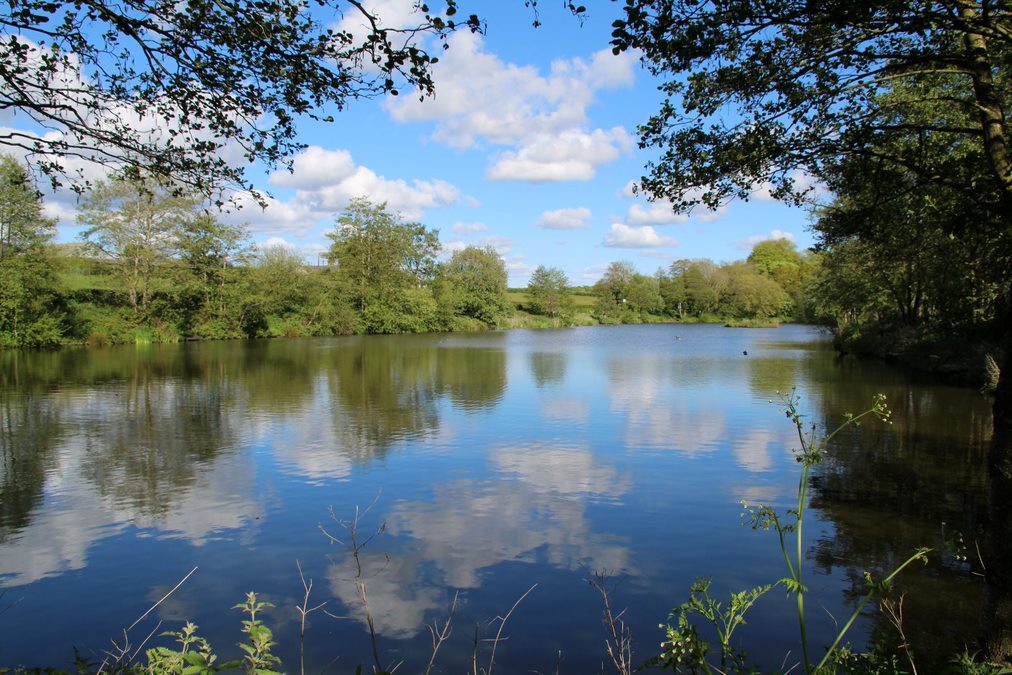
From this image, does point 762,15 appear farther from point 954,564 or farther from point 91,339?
point 91,339

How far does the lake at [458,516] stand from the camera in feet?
17.2

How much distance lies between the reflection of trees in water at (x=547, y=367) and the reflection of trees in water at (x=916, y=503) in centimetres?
866

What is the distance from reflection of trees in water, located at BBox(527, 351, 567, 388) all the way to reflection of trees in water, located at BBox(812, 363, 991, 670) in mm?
8655

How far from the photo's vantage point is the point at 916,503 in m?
8.12

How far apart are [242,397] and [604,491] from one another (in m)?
11.9

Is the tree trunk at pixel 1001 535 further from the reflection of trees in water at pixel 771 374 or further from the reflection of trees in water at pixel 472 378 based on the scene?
the reflection of trees in water at pixel 472 378

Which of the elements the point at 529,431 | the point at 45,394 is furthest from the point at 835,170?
the point at 45,394

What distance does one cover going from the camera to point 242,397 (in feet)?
57.3

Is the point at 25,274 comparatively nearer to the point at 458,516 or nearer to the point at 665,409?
the point at 665,409

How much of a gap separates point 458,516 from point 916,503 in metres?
5.54

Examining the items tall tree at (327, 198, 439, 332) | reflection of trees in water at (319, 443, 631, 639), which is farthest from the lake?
tall tree at (327, 198, 439, 332)

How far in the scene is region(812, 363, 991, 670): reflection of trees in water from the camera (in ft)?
17.5

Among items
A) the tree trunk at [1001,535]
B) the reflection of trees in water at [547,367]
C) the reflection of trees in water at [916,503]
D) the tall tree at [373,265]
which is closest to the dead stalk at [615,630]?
the reflection of trees in water at [916,503]

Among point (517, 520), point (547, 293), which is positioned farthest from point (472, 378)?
point (547, 293)
